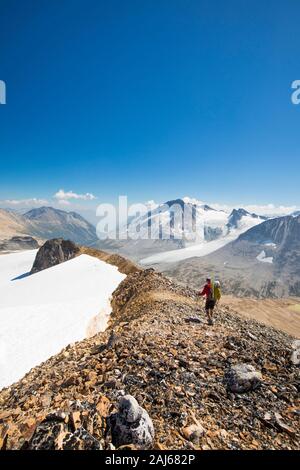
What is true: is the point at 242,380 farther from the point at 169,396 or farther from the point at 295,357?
the point at 295,357

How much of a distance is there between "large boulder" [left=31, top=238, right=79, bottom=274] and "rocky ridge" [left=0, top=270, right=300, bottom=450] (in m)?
60.6

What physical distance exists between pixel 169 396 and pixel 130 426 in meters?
1.76

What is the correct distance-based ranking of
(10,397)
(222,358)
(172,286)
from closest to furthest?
1. (222,358)
2. (10,397)
3. (172,286)

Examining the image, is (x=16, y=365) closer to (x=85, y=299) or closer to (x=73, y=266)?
(x=85, y=299)

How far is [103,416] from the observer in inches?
269

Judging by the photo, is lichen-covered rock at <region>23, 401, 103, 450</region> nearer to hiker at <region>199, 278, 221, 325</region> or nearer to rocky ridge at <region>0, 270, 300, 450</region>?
rocky ridge at <region>0, 270, 300, 450</region>

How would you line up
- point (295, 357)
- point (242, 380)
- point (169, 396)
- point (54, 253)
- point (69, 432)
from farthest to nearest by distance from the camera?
point (54, 253) → point (295, 357) → point (242, 380) → point (169, 396) → point (69, 432)

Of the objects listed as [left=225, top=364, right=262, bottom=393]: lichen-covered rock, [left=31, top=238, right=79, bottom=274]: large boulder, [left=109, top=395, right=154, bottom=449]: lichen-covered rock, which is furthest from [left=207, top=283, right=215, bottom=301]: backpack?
[left=31, top=238, right=79, bottom=274]: large boulder

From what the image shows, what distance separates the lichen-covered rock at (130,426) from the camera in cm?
614

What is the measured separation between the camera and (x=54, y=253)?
235ft

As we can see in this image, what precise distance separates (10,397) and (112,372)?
5.12 metres

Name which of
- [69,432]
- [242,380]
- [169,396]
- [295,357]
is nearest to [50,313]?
[169,396]
